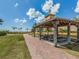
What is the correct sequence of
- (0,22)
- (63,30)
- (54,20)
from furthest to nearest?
(0,22) < (63,30) < (54,20)

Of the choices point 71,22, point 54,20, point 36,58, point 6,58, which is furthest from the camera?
point 71,22

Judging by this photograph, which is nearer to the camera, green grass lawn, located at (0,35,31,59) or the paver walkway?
the paver walkway

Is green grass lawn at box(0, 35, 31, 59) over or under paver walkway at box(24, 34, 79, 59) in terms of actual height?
under

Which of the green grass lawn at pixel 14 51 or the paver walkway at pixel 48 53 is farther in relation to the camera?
the green grass lawn at pixel 14 51

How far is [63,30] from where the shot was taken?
2190 inches

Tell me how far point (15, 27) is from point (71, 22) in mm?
124959

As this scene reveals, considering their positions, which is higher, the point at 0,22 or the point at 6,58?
the point at 0,22

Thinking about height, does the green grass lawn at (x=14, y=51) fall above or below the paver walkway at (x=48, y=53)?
below

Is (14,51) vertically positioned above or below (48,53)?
below

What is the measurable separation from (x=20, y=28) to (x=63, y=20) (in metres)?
120

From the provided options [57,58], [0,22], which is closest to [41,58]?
[57,58]

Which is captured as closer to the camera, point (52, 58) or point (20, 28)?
point (52, 58)

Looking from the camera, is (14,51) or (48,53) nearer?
(48,53)

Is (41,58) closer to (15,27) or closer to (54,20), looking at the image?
(54,20)
